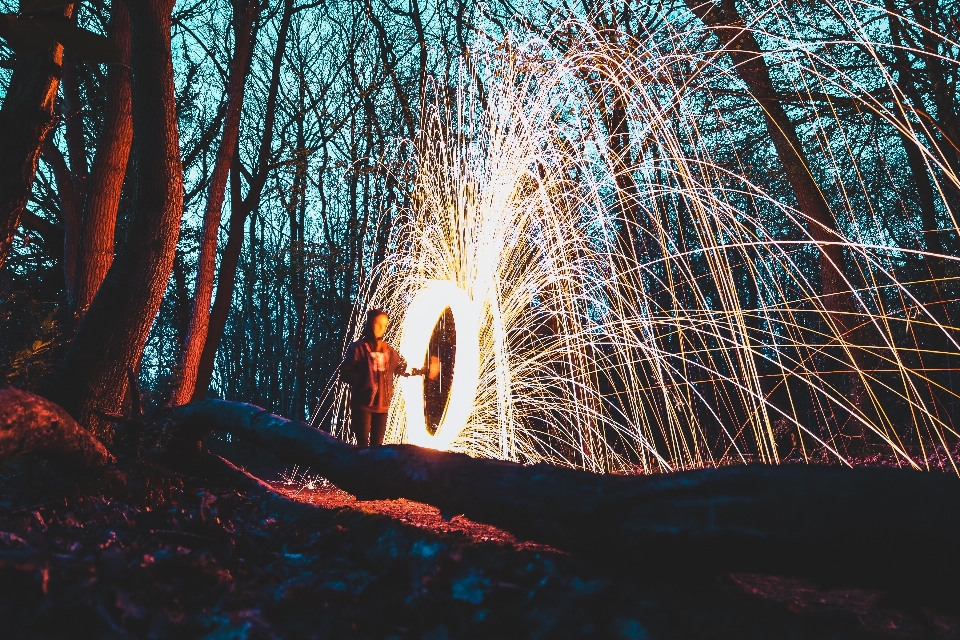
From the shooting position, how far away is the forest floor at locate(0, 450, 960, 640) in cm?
197

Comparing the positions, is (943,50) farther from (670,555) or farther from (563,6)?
(670,555)

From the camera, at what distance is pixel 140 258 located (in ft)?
15.8

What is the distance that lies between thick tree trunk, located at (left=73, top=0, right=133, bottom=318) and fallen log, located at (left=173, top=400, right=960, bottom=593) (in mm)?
→ 6443

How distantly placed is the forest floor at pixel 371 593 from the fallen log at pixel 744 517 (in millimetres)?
102

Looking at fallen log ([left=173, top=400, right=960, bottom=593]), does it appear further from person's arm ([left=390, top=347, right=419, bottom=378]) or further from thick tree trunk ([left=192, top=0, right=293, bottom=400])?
thick tree trunk ([left=192, top=0, right=293, bottom=400])

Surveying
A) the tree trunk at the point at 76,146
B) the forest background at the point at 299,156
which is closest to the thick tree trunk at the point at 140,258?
the forest background at the point at 299,156

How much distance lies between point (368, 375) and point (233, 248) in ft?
19.6

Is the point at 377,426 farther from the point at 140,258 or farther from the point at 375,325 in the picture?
the point at 140,258

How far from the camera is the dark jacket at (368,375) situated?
701cm

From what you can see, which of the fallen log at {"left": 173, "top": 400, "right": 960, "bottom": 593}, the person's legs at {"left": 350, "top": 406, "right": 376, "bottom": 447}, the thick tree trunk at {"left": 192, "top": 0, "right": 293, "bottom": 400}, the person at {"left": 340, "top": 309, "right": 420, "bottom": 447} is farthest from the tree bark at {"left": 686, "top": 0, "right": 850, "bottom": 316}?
the thick tree trunk at {"left": 192, "top": 0, "right": 293, "bottom": 400}

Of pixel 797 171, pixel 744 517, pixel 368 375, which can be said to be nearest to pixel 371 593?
pixel 744 517

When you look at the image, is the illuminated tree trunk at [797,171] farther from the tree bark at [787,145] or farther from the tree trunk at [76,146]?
the tree trunk at [76,146]

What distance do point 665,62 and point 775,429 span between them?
24.0 feet

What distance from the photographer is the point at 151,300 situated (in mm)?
4875
